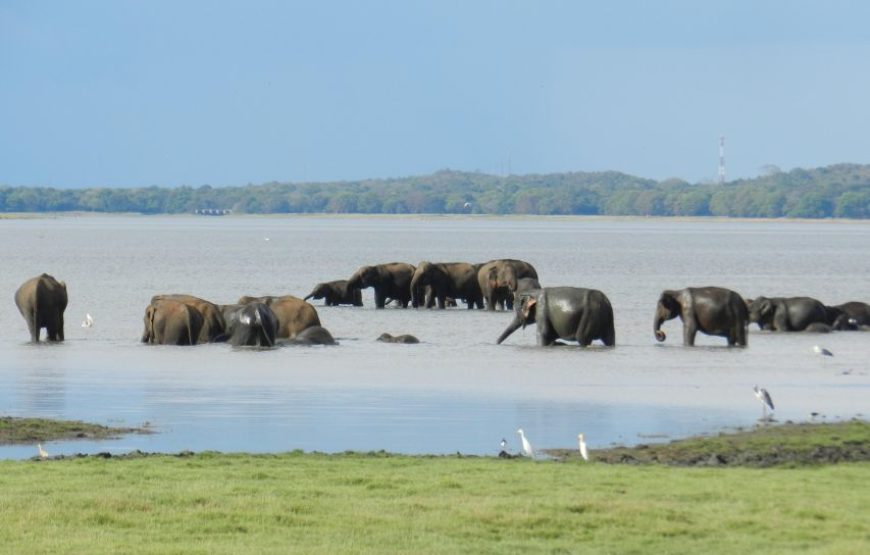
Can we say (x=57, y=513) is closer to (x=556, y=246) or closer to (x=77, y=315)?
(x=77, y=315)

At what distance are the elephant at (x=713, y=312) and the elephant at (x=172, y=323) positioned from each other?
9.33 metres

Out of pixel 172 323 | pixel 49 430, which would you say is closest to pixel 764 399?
pixel 49 430

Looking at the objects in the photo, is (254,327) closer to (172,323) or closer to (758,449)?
(172,323)

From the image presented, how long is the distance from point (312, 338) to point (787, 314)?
Result: 11.6 metres

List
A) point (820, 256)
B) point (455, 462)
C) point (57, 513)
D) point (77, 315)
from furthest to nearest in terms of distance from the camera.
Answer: point (820, 256) → point (77, 315) → point (455, 462) → point (57, 513)

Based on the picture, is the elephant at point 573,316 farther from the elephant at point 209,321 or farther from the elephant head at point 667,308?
the elephant at point 209,321

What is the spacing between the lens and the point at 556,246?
5344 inches

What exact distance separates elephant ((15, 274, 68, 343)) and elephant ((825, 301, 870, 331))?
1719 cm

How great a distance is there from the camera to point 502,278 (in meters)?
51.7

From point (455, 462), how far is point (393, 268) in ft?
124

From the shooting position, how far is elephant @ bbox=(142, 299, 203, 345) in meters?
34.5

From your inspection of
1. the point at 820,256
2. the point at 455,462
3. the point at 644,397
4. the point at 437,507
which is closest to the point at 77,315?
the point at 644,397

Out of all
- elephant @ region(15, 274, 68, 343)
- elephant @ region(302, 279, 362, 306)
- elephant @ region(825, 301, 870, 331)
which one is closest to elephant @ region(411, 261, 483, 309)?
elephant @ region(302, 279, 362, 306)

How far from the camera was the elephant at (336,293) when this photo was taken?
5372cm
